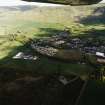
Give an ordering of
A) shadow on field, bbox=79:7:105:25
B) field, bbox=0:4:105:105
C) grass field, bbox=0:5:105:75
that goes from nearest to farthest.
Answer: field, bbox=0:4:105:105 < grass field, bbox=0:5:105:75 < shadow on field, bbox=79:7:105:25

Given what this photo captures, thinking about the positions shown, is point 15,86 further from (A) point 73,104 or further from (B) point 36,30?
(B) point 36,30

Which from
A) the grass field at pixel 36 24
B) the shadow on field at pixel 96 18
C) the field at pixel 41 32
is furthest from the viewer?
the shadow on field at pixel 96 18

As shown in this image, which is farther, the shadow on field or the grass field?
the shadow on field

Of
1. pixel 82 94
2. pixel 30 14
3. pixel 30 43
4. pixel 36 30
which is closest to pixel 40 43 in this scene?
pixel 30 43

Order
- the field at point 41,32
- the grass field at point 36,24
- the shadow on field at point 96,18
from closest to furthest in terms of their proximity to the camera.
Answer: the field at point 41,32
the grass field at point 36,24
the shadow on field at point 96,18

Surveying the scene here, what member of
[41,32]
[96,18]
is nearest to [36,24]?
[41,32]

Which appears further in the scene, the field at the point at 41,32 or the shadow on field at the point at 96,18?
the shadow on field at the point at 96,18

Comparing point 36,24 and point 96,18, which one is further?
point 96,18

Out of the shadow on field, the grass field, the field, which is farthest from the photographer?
the shadow on field

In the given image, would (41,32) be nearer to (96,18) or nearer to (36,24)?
(36,24)

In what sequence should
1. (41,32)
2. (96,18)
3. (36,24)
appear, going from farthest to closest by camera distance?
(96,18)
(36,24)
(41,32)

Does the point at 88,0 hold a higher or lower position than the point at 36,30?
higher
